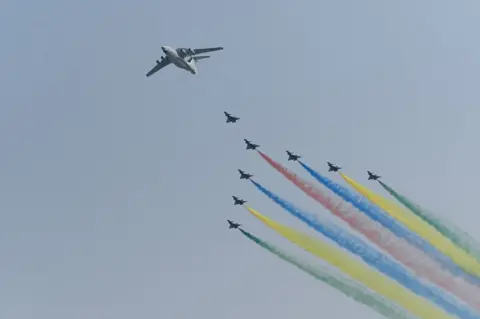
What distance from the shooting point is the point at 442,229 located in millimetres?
77125

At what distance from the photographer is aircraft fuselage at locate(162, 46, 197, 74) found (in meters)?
104

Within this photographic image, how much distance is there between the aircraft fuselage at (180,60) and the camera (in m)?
104

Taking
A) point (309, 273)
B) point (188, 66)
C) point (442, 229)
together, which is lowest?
point (309, 273)

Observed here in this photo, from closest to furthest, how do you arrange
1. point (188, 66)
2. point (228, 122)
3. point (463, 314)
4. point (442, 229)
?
point (463, 314) < point (442, 229) < point (228, 122) < point (188, 66)

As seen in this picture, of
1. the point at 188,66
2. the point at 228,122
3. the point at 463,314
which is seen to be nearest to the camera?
the point at 463,314

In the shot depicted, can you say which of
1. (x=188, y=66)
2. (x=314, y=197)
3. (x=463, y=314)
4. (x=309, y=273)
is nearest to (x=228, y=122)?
(x=188, y=66)

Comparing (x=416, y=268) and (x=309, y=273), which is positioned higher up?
(x=416, y=268)

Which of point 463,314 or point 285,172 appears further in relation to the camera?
point 285,172

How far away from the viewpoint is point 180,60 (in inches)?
4134

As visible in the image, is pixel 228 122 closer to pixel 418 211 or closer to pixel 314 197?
pixel 314 197

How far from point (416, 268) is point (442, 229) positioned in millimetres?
5801

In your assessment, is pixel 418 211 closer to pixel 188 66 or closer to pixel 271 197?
pixel 271 197

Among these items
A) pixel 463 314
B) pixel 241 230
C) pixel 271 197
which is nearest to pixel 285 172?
pixel 271 197

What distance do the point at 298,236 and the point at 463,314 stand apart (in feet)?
66.2
